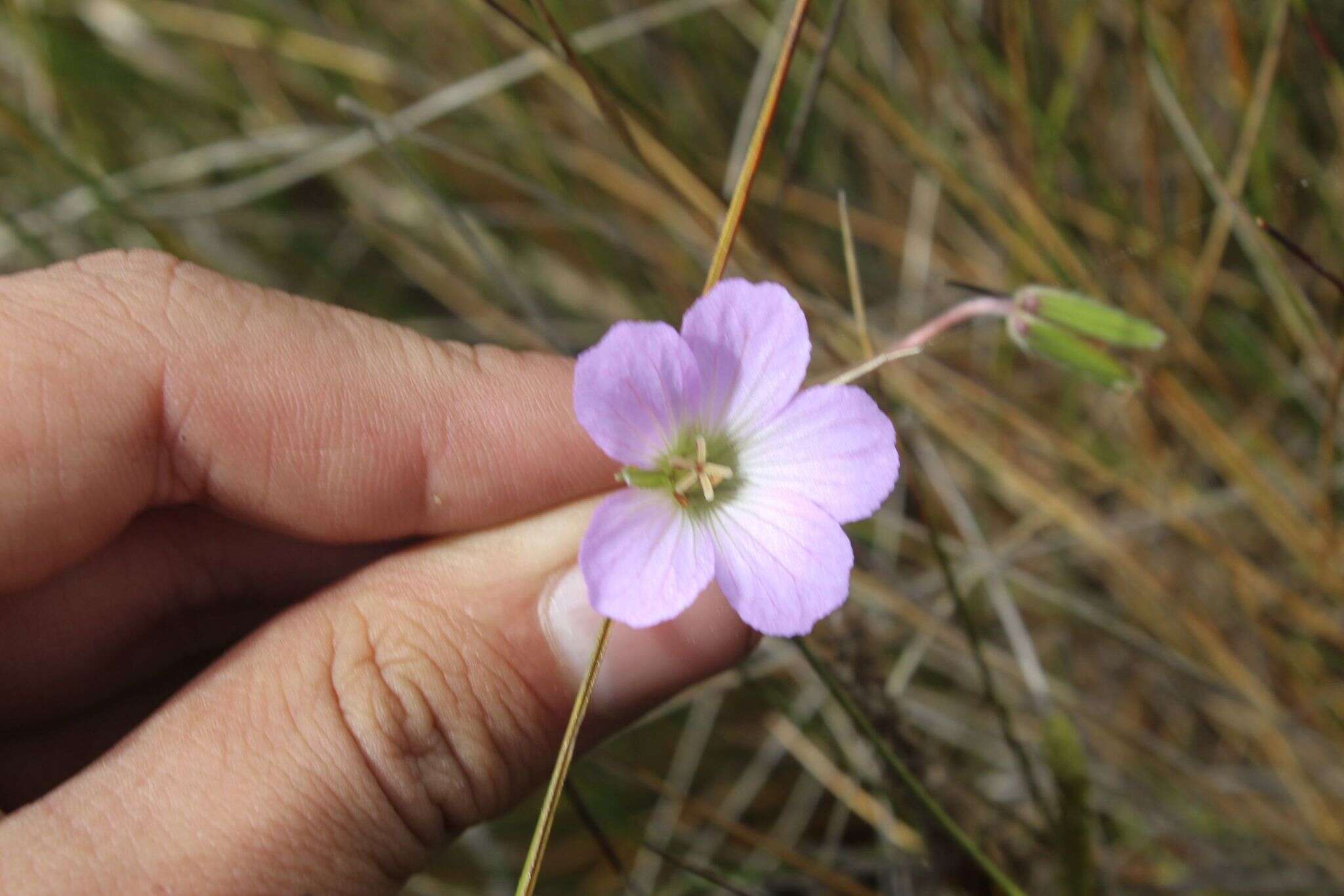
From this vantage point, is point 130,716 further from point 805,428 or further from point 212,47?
point 212,47

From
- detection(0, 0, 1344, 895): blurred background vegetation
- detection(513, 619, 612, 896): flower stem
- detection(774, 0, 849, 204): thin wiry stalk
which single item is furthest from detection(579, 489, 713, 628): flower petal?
detection(774, 0, 849, 204): thin wiry stalk

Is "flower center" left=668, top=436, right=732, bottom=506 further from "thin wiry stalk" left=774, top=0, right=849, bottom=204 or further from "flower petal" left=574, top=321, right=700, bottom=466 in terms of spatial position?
"thin wiry stalk" left=774, top=0, right=849, bottom=204

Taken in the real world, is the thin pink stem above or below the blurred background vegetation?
below

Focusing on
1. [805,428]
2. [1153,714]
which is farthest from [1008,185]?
[1153,714]

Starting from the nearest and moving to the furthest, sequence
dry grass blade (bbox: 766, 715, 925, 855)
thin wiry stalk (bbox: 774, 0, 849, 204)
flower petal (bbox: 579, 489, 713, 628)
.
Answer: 1. flower petal (bbox: 579, 489, 713, 628)
2. thin wiry stalk (bbox: 774, 0, 849, 204)
3. dry grass blade (bbox: 766, 715, 925, 855)

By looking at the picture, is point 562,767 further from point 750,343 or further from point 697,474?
point 750,343

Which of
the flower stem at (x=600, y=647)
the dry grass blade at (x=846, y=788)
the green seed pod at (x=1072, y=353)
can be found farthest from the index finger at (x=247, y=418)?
the dry grass blade at (x=846, y=788)

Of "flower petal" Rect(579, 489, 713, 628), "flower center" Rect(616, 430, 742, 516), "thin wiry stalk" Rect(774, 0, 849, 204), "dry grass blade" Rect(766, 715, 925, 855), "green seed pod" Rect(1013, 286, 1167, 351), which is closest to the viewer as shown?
"flower petal" Rect(579, 489, 713, 628)
